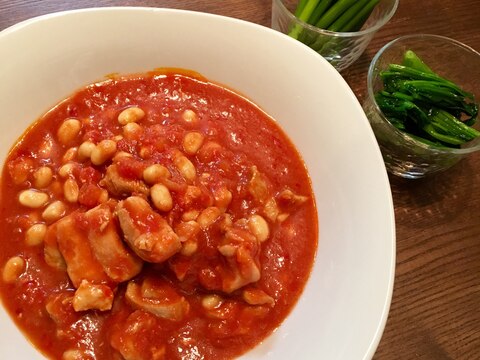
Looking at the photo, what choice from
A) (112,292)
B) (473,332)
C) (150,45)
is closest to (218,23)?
(150,45)

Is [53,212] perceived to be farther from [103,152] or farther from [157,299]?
[157,299]

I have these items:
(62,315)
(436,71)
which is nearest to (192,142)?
(62,315)

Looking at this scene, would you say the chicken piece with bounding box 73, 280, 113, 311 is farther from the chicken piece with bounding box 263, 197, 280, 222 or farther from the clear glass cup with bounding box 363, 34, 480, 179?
the clear glass cup with bounding box 363, 34, 480, 179

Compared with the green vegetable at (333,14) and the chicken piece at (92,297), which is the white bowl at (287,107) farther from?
the green vegetable at (333,14)

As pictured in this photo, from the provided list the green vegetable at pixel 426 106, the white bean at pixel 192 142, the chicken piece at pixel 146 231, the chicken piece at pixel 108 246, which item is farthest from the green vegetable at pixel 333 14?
the chicken piece at pixel 108 246

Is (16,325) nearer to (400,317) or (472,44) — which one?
Answer: (400,317)

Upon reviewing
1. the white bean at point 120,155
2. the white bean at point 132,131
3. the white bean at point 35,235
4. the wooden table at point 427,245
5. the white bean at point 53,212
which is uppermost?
the white bean at point 132,131
